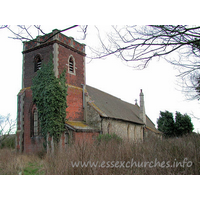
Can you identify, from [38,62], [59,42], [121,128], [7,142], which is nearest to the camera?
[59,42]

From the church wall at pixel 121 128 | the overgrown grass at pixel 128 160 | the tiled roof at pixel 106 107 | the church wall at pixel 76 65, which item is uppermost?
the church wall at pixel 76 65

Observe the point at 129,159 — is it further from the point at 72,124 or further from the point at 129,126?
the point at 129,126

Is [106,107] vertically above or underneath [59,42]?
underneath

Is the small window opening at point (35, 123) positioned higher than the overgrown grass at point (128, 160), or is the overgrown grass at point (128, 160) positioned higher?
the small window opening at point (35, 123)

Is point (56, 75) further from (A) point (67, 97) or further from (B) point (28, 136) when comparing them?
(B) point (28, 136)

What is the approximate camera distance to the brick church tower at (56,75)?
17.8 meters

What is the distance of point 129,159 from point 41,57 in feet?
46.1

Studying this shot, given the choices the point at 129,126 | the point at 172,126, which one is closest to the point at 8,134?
the point at 129,126

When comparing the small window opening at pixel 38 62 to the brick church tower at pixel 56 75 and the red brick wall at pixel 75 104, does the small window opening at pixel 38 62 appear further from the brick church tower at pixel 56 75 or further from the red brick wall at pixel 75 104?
the red brick wall at pixel 75 104

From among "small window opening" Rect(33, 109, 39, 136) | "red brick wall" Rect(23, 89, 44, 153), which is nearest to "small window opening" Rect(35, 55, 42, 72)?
"red brick wall" Rect(23, 89, 44, 153)

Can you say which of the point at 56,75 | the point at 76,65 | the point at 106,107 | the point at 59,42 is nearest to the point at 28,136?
the point at 56,75

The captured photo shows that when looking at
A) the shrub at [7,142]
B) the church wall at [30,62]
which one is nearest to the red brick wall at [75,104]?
the church wall at [30,62]

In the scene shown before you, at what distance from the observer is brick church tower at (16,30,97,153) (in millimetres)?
17775

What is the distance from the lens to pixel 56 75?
57.2ft
